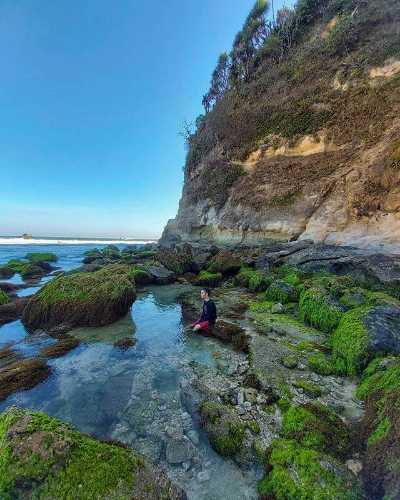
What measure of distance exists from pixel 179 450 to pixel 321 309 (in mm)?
6885

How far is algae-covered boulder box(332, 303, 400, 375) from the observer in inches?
233

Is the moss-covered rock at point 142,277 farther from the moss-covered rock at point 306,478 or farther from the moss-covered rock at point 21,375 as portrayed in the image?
the moss-covered rock at point 306,478

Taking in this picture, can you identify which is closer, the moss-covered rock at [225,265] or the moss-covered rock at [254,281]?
the moss-covered rock at [254,281]

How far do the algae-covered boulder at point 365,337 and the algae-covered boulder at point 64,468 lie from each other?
4.92m

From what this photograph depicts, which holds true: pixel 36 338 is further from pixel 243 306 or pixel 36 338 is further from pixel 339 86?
pixel 339 86

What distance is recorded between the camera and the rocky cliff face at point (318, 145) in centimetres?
1714

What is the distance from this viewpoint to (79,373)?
6.68 m

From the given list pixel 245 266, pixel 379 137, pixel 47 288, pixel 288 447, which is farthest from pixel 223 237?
pixel 288 447

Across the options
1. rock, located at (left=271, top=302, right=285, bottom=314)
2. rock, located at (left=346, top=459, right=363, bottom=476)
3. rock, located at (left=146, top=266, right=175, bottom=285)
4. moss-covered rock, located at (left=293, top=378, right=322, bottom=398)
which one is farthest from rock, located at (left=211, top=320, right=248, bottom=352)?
rock, located at (left=146, top=266, right=175, bottom=285)

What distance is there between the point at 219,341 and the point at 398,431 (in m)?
5.80

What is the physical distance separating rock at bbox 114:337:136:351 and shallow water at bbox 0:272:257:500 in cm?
16

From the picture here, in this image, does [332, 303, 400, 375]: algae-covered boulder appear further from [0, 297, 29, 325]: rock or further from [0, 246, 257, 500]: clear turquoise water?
[0, 297, 29, 325]: rock

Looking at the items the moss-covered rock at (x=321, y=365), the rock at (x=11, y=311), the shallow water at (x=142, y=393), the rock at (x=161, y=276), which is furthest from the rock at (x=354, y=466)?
the rock at (x=161, y=276)

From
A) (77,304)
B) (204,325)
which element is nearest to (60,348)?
(77,304)
